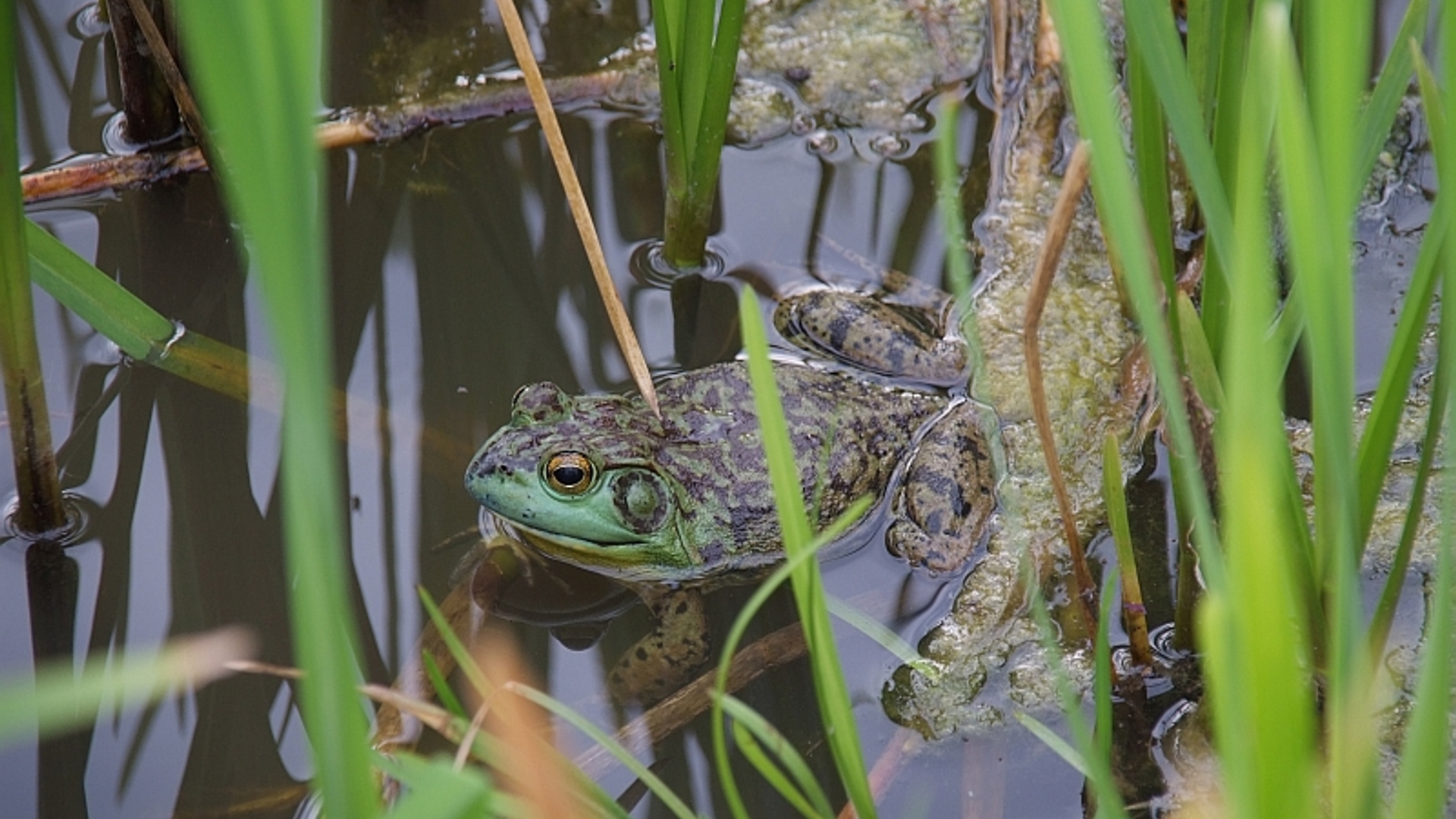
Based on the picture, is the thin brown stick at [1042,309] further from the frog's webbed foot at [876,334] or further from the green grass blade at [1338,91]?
the frog's webbed foot at [876,334]

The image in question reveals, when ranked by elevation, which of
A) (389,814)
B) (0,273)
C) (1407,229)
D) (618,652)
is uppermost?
(0,273)

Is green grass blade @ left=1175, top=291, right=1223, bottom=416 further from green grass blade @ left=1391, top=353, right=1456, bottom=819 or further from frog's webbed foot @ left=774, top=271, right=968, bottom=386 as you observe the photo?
frog's webbed foot @ left=774, top=271, right=968, bottom=386

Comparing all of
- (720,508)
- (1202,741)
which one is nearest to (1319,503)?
(1202,741)

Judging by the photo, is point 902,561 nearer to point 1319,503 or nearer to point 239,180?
point 1319,503

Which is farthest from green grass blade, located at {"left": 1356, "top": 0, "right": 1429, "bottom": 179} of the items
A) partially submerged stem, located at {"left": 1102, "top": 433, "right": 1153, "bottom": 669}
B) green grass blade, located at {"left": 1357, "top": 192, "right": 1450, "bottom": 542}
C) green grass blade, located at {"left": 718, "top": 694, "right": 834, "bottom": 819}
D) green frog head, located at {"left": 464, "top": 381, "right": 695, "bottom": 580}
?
green frog head, located at {"left": 464, "top": 381, "right": 695, "bottom": 580}

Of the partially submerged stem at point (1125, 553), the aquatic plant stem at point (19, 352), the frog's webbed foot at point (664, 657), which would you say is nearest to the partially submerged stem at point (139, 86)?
the aquatic plant stem at point (19, 352)

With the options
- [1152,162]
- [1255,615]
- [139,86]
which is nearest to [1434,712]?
[1255,615]
